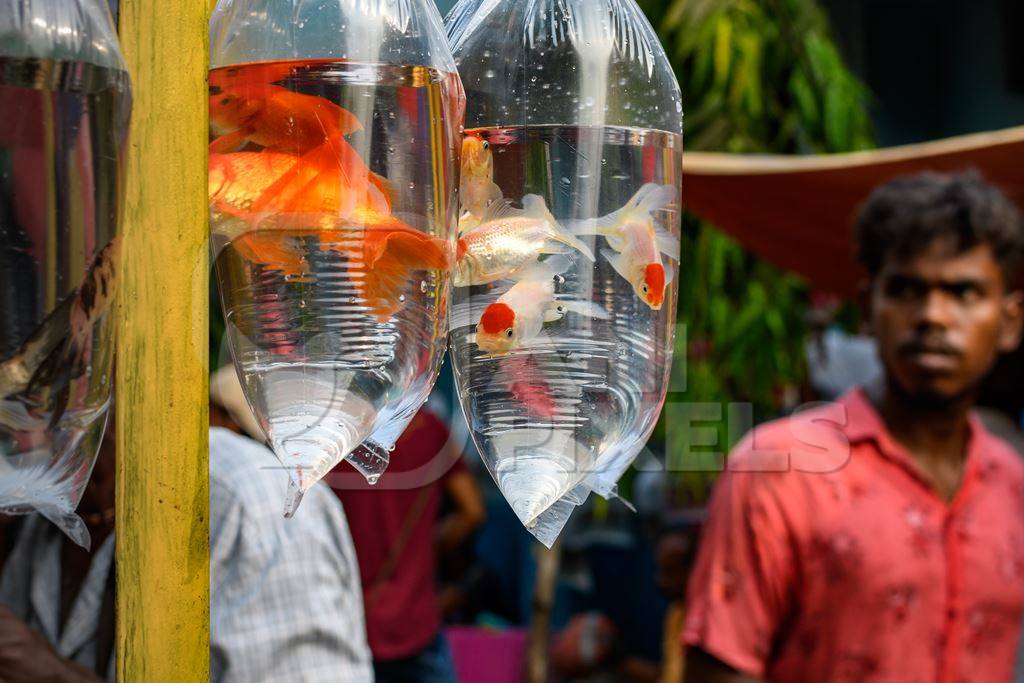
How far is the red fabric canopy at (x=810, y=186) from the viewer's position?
257 cm

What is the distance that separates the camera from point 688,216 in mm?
3119

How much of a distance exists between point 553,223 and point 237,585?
77cm

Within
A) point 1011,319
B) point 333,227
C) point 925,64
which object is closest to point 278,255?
point 333,227

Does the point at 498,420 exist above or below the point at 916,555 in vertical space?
above

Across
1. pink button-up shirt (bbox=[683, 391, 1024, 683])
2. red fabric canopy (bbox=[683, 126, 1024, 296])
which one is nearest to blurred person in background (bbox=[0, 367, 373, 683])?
pink button-up shirt (bbox=[683, 391, 1024, 683])

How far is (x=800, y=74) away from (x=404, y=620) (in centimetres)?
167

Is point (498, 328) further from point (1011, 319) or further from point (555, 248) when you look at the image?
point (1011, 319)

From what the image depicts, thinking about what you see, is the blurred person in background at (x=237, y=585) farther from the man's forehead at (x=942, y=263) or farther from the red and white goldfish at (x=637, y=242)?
the man's forehead at (x=942, y=263)

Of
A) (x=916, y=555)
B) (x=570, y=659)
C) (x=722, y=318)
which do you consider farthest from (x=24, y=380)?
(x=570, y=659)

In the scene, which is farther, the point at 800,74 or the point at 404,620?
the point at 800,74

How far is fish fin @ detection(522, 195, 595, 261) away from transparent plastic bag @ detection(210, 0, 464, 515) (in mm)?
54

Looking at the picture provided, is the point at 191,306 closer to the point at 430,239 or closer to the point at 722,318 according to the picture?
the point at 430,239

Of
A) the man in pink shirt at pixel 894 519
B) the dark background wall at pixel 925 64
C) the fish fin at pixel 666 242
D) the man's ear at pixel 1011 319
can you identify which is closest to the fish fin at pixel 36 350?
the fish fin at pixel 666 242

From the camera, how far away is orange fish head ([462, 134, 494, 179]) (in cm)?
81
